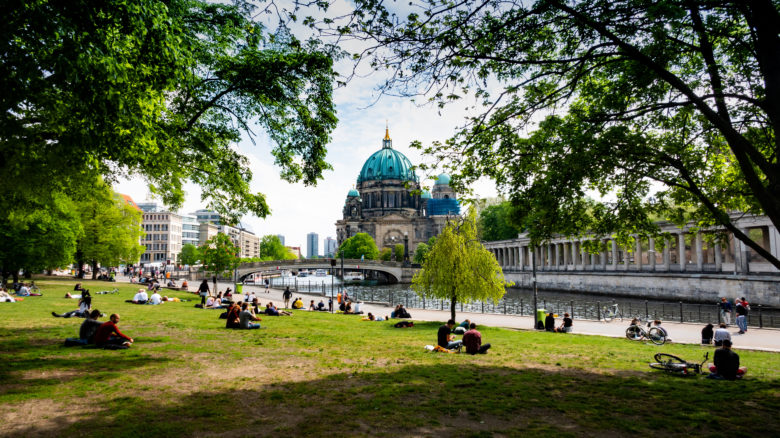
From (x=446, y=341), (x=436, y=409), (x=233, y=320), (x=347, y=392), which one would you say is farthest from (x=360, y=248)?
(x=436, y=409)

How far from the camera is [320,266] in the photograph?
81938mm

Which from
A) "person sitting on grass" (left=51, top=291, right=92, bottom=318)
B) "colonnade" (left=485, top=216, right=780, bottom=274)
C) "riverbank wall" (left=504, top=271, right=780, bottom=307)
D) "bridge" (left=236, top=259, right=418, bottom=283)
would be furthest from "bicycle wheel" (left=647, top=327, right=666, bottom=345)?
"bridge" (left=236, top=259, right=418, bottom=283)

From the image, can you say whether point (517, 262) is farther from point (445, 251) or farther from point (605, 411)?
point (605, 411)

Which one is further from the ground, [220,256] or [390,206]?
[390,206]

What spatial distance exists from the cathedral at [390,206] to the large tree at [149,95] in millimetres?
132293

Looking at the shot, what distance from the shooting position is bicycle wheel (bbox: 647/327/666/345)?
16781mm

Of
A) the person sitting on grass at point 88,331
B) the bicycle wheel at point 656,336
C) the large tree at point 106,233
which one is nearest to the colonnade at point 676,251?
the bicycle wheel at point 656,336

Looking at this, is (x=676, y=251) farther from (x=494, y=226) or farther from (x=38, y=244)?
Answer: (x=38, y=244)

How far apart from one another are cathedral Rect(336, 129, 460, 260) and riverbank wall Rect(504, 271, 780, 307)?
87.8 meters

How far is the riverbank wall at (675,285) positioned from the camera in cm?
3434

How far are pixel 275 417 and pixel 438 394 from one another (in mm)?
2788

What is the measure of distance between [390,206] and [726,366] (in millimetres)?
157390

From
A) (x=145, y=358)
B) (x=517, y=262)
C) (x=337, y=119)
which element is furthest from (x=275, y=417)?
(x=517, y=262)

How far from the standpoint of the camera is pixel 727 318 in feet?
83.0
